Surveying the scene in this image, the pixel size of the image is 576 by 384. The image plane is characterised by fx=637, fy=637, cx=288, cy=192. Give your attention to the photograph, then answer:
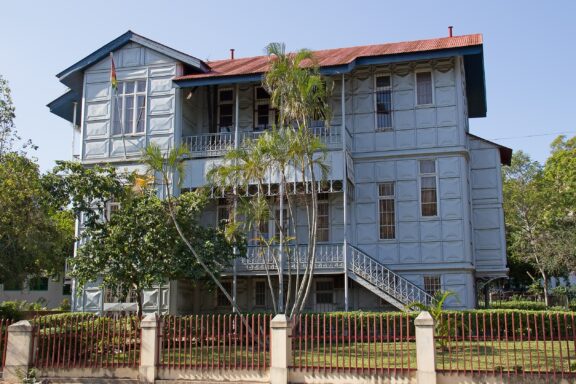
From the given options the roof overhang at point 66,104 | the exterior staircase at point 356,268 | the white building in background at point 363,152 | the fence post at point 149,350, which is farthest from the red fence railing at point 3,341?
the roof overhang at point 66,104

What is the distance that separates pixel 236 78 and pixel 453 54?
785 centimetres

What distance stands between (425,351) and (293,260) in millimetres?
9792

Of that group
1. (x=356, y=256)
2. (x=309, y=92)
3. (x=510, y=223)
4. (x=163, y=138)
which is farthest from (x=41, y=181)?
(x=510, y=223)

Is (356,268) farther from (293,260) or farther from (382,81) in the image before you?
(382,81)

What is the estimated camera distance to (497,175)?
82.9 ft

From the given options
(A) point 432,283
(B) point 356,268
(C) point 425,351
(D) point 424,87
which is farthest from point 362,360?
(D) point 424,87

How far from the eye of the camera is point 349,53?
84.9ft

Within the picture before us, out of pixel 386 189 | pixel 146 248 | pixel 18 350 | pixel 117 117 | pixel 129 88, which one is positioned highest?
pixel 129 88

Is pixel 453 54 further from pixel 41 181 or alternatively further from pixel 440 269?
pixel 41 181

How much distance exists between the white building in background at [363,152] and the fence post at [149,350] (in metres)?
7.24

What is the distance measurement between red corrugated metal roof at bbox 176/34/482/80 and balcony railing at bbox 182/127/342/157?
2.33 meters

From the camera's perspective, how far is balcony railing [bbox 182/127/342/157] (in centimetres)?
2300

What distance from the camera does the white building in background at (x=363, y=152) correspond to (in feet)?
74.0

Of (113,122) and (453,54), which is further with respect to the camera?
(113,122)
